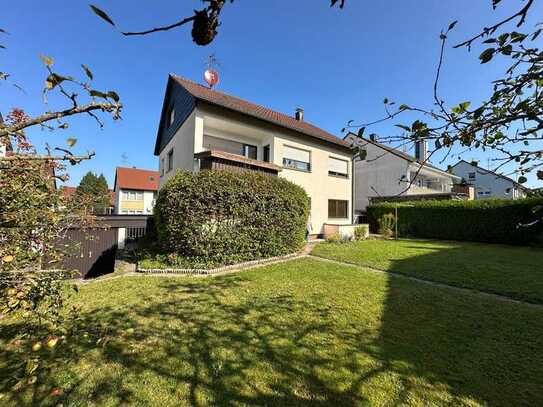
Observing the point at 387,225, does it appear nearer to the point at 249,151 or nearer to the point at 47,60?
the point at 249,151

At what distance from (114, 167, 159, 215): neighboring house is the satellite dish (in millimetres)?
25616

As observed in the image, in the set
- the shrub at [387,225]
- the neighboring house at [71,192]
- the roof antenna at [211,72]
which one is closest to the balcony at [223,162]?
the neighboring house at [71,192]

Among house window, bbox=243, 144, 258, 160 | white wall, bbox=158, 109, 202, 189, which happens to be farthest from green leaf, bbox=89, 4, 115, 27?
house window, bbox=243, 144, 258, 160

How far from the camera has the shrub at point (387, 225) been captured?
1842 centimetres

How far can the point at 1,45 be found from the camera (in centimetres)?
120

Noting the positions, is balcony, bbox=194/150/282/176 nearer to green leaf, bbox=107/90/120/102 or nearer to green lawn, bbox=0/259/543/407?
green lawn, bbox=0/259/543/407

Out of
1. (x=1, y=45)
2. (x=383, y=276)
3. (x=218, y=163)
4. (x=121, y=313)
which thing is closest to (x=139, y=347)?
(x=121, y=313)

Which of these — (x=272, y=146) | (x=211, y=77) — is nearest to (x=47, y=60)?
(x=272, y=146)

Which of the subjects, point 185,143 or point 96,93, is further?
point 185,143

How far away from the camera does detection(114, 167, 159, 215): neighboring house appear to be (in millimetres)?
36594

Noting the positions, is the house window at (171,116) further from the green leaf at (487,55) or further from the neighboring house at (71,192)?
the green leaf at (487,55)

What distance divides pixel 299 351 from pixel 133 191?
40747mm

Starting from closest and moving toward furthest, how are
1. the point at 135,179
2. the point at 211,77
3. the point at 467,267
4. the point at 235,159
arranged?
1. the point at 467,267
2. the point at 235,159
3. the point at 211,77
4. the point at 135,179

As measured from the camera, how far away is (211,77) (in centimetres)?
1590
